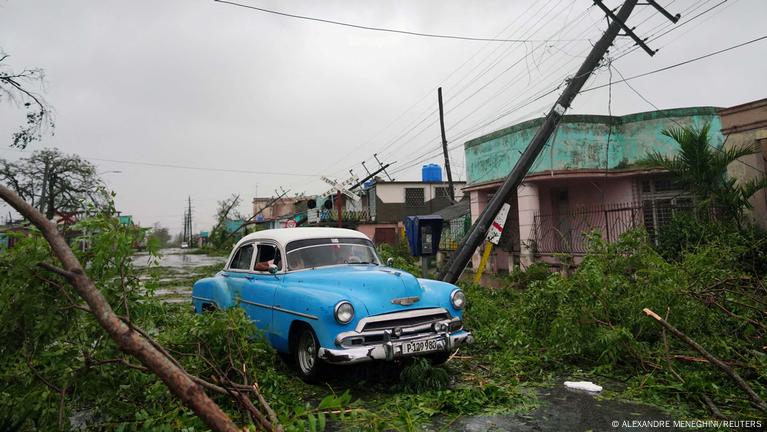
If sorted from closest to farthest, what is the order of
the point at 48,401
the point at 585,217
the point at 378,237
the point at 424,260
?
the point at 48,401 < the point at 424,260 < the point at 585,217 < the point at 378,237

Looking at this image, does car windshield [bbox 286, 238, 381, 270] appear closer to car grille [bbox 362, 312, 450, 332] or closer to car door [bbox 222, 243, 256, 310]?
car door [bbox 222, 243, 256, 310]

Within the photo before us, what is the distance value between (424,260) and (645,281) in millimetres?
3735

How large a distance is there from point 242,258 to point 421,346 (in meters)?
3.41

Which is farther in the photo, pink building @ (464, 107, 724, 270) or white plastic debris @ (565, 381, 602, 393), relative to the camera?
pink building @ (464, 107, 724, 270)

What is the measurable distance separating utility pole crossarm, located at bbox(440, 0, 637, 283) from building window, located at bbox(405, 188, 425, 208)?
22.6 meters

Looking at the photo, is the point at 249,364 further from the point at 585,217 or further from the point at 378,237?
the point at 378,237

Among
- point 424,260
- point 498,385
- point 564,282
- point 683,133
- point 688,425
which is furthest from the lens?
point 683,133

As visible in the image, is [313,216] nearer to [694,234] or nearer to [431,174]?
[431,174]

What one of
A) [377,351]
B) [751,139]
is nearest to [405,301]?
[377,351]

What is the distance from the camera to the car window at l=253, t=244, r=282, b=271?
19.9ft

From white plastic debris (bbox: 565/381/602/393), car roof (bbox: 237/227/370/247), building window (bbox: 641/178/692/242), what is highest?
building window (bbox: 641/178/692/242)

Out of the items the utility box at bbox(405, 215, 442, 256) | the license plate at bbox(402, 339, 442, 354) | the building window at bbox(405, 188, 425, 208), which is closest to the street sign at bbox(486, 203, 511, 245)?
the utility box at bbox(405, 215, 442, 256)

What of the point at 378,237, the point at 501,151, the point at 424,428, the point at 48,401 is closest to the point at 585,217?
the point at 501,151

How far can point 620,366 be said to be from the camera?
542 centimetres
